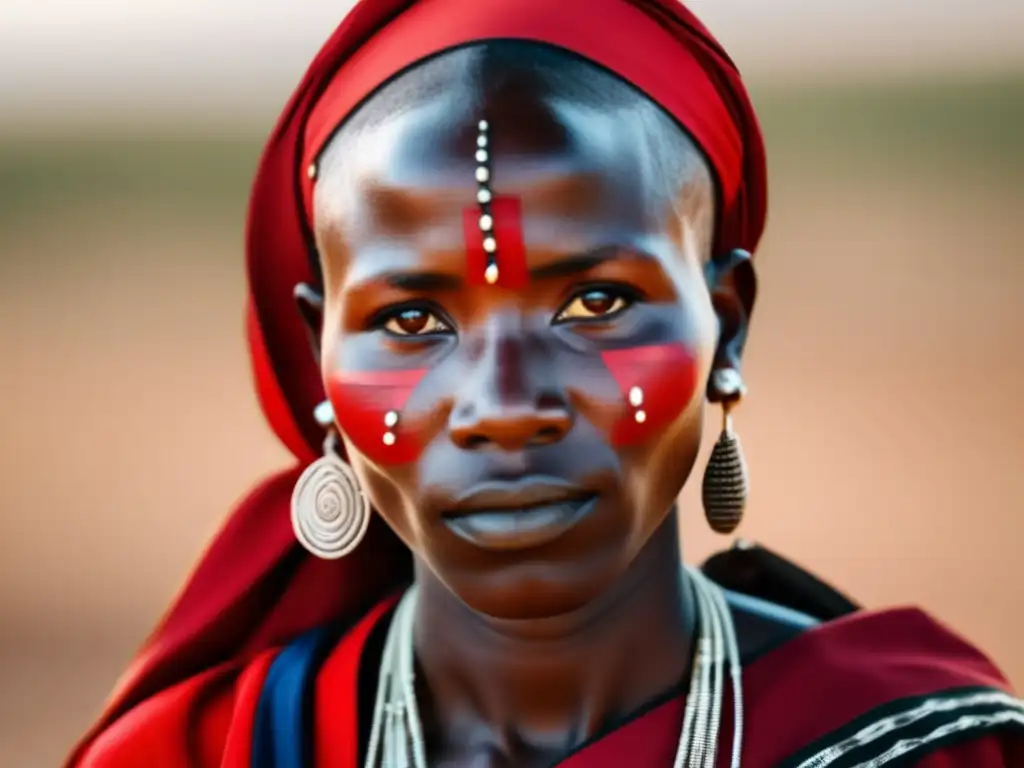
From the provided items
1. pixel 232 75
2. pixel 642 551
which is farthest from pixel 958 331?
pixel 642 551

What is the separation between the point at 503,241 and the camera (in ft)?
4.95

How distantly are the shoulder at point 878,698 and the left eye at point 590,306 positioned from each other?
20.4 inches

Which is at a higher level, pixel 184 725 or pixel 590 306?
pixel 590 306

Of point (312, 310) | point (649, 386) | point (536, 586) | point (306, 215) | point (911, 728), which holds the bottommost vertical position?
point (911, 728)

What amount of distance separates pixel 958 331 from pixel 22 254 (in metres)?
3.95

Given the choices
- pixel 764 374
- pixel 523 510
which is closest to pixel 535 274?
pixel 523 510

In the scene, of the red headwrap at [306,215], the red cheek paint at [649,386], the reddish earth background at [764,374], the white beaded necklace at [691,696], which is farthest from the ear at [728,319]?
the reddish earth background at [764,374]

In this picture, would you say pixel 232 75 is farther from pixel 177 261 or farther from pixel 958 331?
pixel 958 331

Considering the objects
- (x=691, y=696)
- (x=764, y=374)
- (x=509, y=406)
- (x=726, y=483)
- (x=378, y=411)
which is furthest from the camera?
(x=764, y=374)

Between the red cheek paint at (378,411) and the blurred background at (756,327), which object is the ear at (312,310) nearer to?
the red cheek paint at (378,411)

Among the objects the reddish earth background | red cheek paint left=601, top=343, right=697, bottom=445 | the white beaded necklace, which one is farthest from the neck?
the reddish earth background

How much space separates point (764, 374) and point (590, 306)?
3827 millimetres

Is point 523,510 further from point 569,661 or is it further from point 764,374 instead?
point 764,374

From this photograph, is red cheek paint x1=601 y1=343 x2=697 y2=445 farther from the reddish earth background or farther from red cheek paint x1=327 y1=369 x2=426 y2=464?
the reddish earth background
